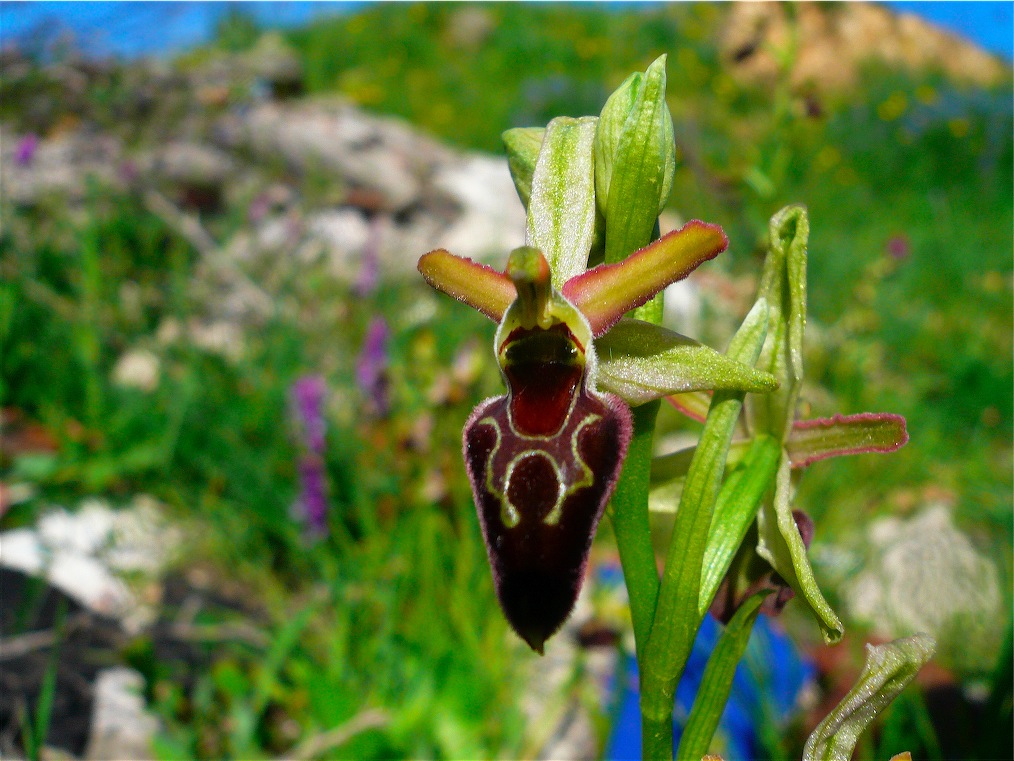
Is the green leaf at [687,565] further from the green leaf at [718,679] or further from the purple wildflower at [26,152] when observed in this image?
the purple wildflower at [26,152]

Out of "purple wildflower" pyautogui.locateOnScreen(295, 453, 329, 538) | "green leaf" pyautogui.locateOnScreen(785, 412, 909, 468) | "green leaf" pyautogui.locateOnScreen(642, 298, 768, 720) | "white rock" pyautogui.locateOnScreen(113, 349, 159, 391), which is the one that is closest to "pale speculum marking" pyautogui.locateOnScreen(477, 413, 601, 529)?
"green leaf" pyautogui.locateOnScreen(642, 298, 768, 720)

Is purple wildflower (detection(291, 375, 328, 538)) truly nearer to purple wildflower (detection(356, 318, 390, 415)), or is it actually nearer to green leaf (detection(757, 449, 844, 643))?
purple wildflower (detection(356, 318, 390, 415))

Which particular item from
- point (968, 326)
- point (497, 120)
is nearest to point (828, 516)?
point (968, 326)

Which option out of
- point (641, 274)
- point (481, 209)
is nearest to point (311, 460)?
point (641, 274)

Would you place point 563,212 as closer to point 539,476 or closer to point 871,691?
point 539,476

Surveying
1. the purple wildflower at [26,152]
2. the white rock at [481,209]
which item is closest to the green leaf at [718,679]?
the white rock at [481,209]
